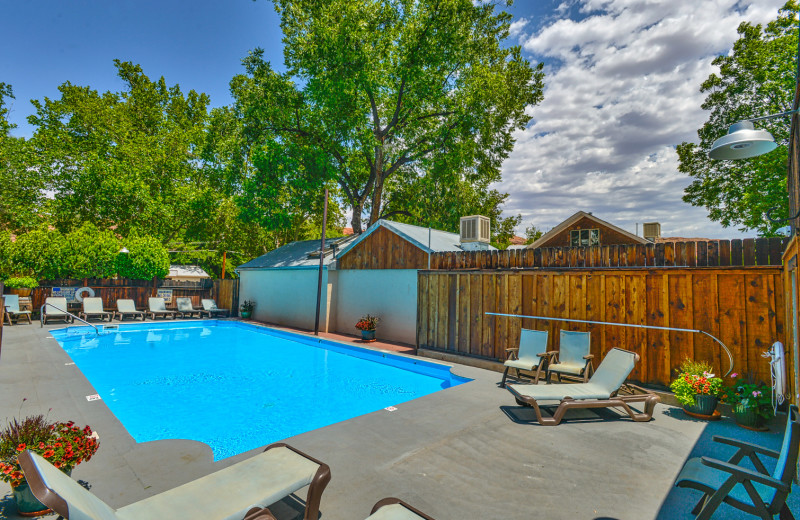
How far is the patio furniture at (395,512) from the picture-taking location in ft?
7.79

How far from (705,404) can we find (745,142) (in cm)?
363

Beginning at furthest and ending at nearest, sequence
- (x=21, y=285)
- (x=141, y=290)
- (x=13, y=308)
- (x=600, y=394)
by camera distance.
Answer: (x=141, y=290) → (x=21, y=285) → (x=13, y=308) → (x=600, y=394)

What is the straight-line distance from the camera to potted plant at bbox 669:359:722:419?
16.5 ft

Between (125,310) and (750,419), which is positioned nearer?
(750,419)

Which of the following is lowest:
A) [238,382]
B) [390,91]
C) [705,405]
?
[238,382]

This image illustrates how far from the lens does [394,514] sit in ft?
7.90

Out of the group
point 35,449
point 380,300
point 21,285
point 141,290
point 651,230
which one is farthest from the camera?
point 651,230

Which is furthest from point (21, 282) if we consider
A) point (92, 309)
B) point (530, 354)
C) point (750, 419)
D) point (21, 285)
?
point (750, 419)

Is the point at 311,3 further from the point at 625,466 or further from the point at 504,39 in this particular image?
the point at 625,466

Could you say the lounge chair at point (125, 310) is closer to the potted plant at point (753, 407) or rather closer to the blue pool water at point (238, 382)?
the blue pool water at point (238, 382)

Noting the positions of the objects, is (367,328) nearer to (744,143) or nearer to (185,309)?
(744,143)

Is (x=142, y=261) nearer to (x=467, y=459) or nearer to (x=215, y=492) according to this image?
(x=215, y=492)

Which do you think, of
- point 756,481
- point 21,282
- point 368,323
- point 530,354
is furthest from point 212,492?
point 21,282

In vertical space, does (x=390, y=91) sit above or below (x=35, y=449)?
above
